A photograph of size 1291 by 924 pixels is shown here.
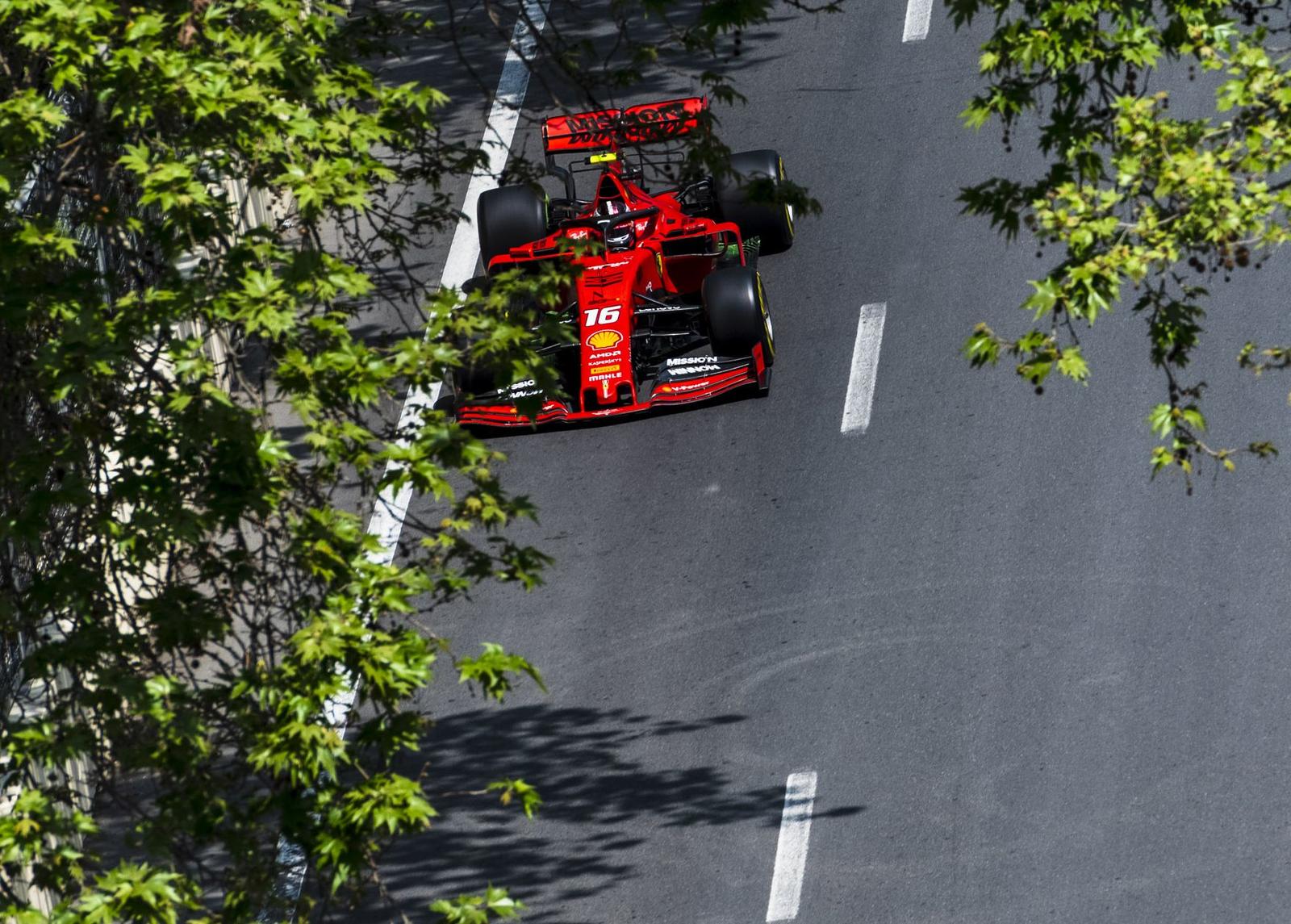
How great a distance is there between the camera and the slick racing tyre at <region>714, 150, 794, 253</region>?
15.3 m

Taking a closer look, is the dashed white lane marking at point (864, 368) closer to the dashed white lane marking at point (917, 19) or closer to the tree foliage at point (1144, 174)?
the dashed white lane marking at point (917, 19)

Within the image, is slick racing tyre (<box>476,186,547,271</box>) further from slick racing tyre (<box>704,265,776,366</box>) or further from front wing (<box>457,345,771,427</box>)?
slick racing tyre (<box>704,265,776,366</box>)

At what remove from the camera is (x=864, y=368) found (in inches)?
576

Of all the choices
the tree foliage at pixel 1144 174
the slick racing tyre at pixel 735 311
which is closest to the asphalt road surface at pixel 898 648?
the slick racing tyre at pixel 735 311

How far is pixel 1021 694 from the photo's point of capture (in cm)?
1134

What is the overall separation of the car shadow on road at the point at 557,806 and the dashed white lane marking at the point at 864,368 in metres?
3.30

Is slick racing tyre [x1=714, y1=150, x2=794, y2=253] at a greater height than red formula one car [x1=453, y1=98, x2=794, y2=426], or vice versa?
slick racing tyre [x1=714, y1=150, x2=794, y2=253]

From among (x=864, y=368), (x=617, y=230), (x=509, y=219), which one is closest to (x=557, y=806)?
(x=864, y=368)

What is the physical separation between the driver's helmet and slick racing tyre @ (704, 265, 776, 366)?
75 centimetres

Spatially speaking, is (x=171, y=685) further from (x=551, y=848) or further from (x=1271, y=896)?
(x=1271, y=896)

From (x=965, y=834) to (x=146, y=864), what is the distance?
17.9 ft

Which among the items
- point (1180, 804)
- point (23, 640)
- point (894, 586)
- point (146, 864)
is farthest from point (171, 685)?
point (894, 586)

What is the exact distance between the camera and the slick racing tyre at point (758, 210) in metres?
15.3

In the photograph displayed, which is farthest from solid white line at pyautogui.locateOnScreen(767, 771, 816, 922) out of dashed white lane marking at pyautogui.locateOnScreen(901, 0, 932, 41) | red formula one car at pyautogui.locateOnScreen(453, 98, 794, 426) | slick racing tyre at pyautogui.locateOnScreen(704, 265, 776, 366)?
dashed white lane marking at pyautogui.locateOnScreen(901, 0, 932, 41)
